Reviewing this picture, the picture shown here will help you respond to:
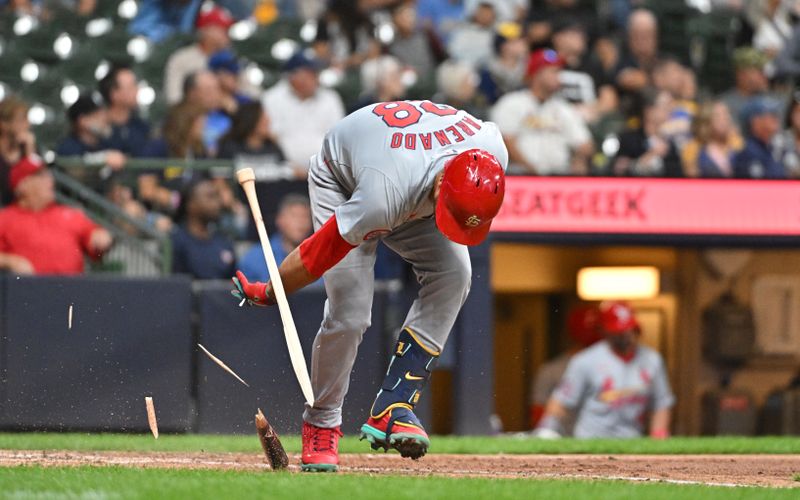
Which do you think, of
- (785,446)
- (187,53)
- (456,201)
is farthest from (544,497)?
(187,53)

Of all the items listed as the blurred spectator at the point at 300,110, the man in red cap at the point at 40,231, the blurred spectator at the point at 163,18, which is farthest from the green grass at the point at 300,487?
the blurred spectator at the point at 163,18

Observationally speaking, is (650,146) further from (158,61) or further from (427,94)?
(158,61)

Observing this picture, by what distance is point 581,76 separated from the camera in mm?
12609

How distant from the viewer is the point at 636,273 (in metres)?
13.3

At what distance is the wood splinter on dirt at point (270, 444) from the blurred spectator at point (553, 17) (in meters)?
7.08

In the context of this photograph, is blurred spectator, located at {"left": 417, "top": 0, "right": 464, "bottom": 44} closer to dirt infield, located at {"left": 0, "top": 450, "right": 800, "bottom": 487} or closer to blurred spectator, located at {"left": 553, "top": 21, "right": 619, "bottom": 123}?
blurred spectator, located at {"left": 553, "top": 21, "right": 619, "bottom": 123}

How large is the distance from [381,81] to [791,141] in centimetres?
362

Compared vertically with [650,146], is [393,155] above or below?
below

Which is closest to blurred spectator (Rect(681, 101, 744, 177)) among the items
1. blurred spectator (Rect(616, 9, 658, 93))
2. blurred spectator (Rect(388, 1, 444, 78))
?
blurred spectator (Rect(616, 9, 658, 93))

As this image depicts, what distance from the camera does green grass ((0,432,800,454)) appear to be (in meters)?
7.84

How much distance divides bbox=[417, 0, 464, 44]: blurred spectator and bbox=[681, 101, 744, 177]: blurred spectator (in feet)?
7.67

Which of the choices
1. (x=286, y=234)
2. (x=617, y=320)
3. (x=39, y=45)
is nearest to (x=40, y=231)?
(x=286, y=234)

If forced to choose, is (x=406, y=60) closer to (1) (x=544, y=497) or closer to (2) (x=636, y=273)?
(2) (x=636, y=273)

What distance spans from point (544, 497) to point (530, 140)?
633cm
